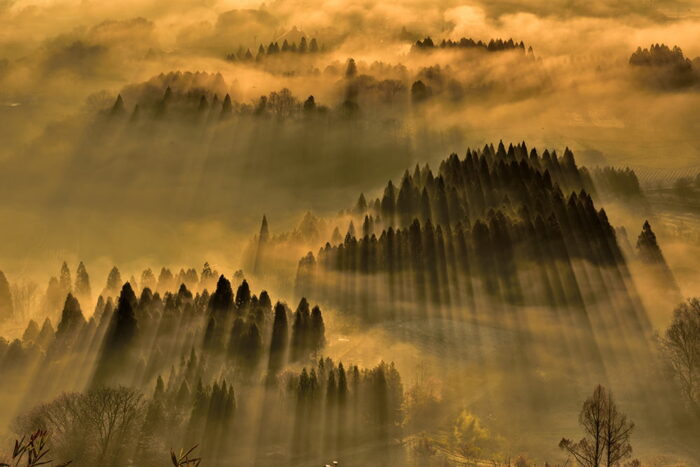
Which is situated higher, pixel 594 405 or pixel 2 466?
pixel 594 405

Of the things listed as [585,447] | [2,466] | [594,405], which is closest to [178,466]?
[2,466]

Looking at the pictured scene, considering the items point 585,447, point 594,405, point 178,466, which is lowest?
point 178,466

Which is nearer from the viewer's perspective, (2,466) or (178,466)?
(178,466)

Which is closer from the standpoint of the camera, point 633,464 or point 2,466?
point 2,466

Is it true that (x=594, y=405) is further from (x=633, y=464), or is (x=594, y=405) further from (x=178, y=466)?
(x=178, y=466)

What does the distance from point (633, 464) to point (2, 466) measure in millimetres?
161644

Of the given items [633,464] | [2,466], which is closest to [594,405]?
[633,464]

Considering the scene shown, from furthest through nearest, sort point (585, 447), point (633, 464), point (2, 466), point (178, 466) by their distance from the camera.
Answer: point (633, 464), point (585, 447), point (2, 466), point (178, 466)

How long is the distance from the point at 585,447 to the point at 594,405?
662 inches

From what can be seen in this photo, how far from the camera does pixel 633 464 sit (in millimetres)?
195000

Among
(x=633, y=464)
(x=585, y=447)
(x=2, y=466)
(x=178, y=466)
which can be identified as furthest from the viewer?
(x=633, y=464)

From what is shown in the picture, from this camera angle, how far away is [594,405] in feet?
646

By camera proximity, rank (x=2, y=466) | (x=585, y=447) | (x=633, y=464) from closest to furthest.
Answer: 1. (x=2, y=466)
2. (x=585, y=447)
3. (x=633, y=464)

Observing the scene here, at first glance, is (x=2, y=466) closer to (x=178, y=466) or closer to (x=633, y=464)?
(x=178, y=466)
